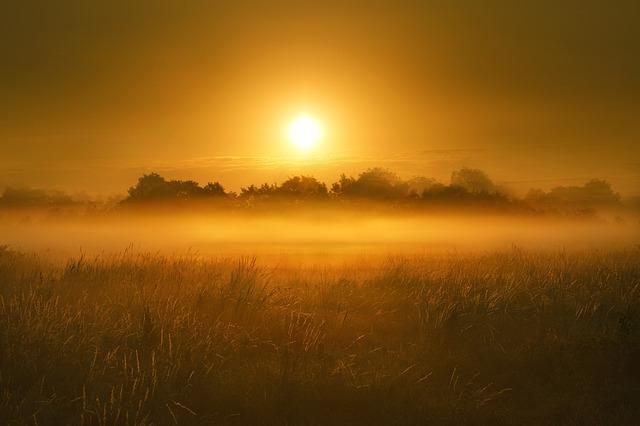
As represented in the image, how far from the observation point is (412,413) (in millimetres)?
7230

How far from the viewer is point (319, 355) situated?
8586 mm

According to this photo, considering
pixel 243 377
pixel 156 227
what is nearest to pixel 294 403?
pixel 243 377

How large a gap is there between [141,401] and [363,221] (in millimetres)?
38339

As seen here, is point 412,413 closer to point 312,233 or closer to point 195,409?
point 195,409

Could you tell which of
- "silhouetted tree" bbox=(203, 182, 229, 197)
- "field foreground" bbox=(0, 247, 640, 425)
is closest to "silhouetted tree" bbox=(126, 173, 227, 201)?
"silhouetted tree" bbox=(203, 182, 229, 197)

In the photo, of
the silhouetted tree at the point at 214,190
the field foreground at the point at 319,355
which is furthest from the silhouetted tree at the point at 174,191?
the field foreground at the point at 319,355

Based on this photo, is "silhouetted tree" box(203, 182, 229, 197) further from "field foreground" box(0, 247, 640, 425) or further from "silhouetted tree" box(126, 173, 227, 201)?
"field foreground" box(0, 247, 640, 425)

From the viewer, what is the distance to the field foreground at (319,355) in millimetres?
7199

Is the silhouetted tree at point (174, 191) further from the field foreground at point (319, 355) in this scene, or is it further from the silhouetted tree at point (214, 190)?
the field foreground at point (319, 355)

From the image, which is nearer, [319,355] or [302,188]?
[319,355]

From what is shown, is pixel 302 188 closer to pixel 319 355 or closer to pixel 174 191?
pixel 174 191

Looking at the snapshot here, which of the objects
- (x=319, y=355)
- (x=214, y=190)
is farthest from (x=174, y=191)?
(x=319, y=355)

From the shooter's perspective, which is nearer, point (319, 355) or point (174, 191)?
point (319, 355)

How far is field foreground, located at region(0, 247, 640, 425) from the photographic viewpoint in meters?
7.20
